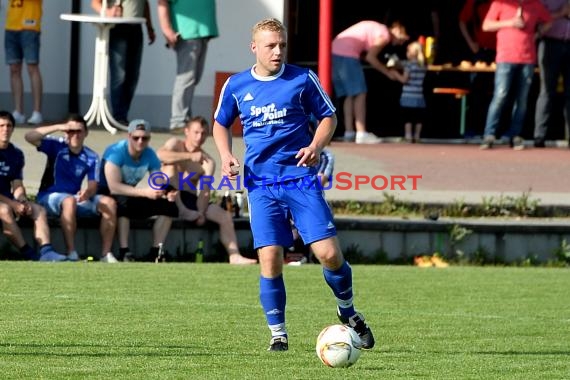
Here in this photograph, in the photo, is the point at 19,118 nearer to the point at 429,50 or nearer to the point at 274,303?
the point at 429,50

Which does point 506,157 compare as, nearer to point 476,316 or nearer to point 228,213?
point 228,213

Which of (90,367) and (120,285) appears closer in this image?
(90,367)

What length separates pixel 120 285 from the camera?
513 inches

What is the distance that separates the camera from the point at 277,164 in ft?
30.8

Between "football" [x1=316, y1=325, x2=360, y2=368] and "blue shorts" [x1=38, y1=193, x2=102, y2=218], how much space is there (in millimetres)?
6868

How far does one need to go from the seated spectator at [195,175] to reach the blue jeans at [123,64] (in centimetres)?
416

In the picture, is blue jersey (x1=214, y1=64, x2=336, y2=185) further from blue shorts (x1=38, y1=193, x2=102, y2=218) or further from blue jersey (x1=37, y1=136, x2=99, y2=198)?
blue jersey (x1=37, y1=136, x2=99, y2=198)

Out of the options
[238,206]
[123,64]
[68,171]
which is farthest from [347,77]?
[68,171]

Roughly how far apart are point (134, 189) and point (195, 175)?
2.69 feet

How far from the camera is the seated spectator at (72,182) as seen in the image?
49.7 feet

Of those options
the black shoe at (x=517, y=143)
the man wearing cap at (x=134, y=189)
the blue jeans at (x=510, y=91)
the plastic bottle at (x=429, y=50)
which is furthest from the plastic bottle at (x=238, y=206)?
the plastic bottle at (x=429, y=50)

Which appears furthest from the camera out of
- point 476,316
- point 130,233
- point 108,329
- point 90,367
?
point 130,233

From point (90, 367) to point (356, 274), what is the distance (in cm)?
626

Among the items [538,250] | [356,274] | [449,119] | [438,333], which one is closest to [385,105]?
[449,119]
